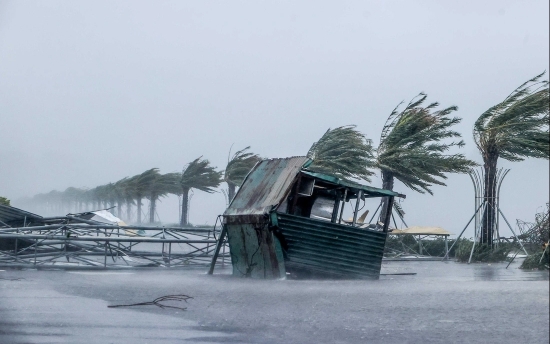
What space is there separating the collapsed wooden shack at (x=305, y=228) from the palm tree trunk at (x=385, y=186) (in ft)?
0.62

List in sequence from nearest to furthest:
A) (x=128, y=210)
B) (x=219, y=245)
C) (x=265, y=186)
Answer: (x=128, y=210)
(x=265, y=186)
(x=219, y=245)

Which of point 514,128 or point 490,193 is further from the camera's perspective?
point 490,193

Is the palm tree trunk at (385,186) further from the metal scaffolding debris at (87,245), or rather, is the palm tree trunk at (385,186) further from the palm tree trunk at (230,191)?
the metal scaffolding debris at (87,245)

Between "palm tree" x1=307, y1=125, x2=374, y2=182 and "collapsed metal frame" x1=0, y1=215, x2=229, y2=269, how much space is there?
362cm

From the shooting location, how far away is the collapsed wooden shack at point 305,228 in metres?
13.0

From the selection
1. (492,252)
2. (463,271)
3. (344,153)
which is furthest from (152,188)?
(492,252)

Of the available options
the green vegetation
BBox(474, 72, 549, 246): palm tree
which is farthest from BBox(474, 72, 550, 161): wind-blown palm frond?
the green vegetation

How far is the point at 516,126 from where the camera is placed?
15.2ft

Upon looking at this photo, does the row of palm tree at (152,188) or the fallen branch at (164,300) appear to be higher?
the row of palm tree at (152,188)

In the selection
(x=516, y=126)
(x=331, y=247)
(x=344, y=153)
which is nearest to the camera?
(x=516, y=126)

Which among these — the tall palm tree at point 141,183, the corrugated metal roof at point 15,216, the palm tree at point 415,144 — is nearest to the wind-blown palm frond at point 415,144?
the palm tree at point 415,144

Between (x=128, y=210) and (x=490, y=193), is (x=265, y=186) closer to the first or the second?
(x=128, y=210)

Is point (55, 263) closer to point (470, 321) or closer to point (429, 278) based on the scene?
point (429, 278)

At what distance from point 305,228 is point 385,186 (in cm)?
182
